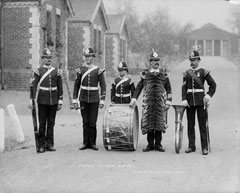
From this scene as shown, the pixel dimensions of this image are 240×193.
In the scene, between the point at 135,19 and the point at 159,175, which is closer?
the point at 159,175

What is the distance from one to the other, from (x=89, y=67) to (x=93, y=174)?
271 cm

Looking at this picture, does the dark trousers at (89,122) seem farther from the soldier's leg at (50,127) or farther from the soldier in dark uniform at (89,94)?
the soldier's leg at (50,127)

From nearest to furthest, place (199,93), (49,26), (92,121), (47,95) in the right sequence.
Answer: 1. (199,93)
2. (47,95)
3. (92,121)
4. (49,26)

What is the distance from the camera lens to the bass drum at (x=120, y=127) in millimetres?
8641

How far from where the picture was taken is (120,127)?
8648mm

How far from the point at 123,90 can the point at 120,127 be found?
1212 mm

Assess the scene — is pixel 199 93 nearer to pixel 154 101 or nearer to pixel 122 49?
pixel 154 101

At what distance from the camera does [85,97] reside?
912 cm

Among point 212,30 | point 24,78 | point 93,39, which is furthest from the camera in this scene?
point 212,30

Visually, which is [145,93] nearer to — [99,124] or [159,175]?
[159,175]

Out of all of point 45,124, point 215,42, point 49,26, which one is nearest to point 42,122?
point 45,124

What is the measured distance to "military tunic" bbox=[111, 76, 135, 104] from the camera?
380 inches

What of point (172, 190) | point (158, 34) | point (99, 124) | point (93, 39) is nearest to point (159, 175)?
point (172, 190)

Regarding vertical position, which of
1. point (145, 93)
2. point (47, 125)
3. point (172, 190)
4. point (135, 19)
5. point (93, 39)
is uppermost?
point (135, 19)
